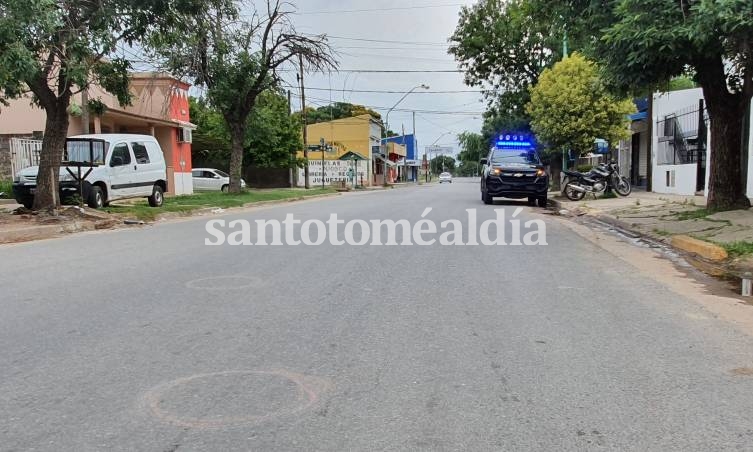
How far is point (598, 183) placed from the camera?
70.2ft

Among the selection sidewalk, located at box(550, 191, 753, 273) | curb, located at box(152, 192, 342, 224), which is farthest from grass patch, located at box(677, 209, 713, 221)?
curb, located at box(152, 192, 342, 224)

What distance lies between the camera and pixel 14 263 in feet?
28.6

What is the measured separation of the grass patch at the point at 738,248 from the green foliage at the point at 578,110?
A: 14000mm

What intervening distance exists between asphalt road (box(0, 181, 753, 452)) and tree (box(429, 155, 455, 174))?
136 metres

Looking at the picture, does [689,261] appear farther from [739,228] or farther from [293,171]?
[293,171]

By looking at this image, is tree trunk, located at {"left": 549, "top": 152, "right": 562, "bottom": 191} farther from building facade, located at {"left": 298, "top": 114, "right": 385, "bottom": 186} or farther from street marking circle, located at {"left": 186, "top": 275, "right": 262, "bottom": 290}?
street marking circle, located at {"left": 186, "top": 275, "right": 262, "bottom": 290}

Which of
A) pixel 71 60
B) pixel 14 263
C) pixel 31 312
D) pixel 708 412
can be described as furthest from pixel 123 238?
pixel 708 412

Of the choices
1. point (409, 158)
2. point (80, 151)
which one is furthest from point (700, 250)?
point (409, 158)

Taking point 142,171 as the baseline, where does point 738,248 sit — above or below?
below

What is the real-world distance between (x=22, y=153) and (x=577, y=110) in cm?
1892

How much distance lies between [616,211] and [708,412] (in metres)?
13.3

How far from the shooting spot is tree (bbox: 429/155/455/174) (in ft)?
480

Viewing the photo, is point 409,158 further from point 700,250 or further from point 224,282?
point 224,282

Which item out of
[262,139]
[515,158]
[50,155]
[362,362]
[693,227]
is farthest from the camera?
[262,139]
